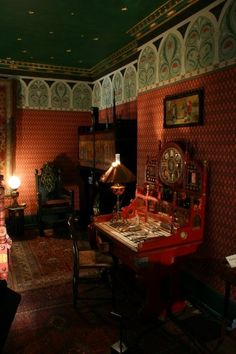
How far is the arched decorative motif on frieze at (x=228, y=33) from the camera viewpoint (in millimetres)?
3160

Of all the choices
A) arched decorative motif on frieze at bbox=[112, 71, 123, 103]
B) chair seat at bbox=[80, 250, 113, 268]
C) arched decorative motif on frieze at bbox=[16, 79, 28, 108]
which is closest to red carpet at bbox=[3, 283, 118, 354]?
chair seat at bbox=[80, 250, 113, 268]

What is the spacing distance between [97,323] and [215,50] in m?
3.26

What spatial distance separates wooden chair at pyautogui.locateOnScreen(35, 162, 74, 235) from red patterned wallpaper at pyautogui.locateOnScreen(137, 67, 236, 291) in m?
3.54

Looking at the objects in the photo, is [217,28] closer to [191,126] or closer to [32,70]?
[191,126]

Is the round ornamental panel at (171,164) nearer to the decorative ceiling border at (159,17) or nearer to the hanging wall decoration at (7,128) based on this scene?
the decorative ceiling border at (159,17)

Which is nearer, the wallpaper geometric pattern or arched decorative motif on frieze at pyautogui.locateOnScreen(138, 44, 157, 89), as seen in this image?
the wallpaper geometric pattern

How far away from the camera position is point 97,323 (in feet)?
11.5

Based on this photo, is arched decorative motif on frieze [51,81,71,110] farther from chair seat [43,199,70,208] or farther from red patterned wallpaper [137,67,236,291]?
red patterned wallpaper [137,67,236,291]

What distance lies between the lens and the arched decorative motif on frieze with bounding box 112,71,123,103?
6223 millimetres

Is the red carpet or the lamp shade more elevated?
the lamp shade

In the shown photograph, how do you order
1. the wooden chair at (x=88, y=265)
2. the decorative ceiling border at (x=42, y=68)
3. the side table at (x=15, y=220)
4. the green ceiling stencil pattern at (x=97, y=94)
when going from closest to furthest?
the wooden chair at (x=88, y=265) → the side table at (x=15, y=220) → the decorative ceiling border at (x=42, y=68) → the green ceiling stencil pattern at (x=97, y=94)

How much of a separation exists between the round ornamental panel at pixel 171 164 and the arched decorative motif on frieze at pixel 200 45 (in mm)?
985

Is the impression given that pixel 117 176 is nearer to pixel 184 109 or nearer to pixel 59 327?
pixel 184 109

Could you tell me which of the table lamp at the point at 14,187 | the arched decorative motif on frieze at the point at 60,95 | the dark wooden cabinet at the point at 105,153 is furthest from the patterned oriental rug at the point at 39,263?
the arched decorative motif on frieze at the point at 60,95
